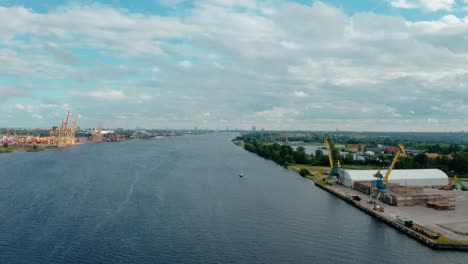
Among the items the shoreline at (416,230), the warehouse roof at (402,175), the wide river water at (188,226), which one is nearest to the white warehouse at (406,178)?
the warehouse roof at (402,175)

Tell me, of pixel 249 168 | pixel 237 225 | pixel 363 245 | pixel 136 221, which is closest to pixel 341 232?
pixel 363 245

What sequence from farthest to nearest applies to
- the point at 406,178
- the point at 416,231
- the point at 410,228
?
the point at 406,178
the point at 410,228
the point at 416,231

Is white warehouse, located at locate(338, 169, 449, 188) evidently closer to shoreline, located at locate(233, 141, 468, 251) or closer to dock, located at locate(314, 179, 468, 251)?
shoreline, located at locate(233, 141, 468, 251)

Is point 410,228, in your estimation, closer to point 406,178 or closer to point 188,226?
point 188,226

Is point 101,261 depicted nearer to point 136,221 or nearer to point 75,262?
point 75,262

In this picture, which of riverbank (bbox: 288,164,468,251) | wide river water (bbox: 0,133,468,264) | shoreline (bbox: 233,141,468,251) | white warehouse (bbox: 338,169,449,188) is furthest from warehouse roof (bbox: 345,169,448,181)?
wide river water (bbox: 0,133,468,264)

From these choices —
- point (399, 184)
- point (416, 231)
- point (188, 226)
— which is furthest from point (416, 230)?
point (399, 184)

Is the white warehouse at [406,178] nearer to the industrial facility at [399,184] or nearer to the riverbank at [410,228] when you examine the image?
the industrial facility at [399,184]
